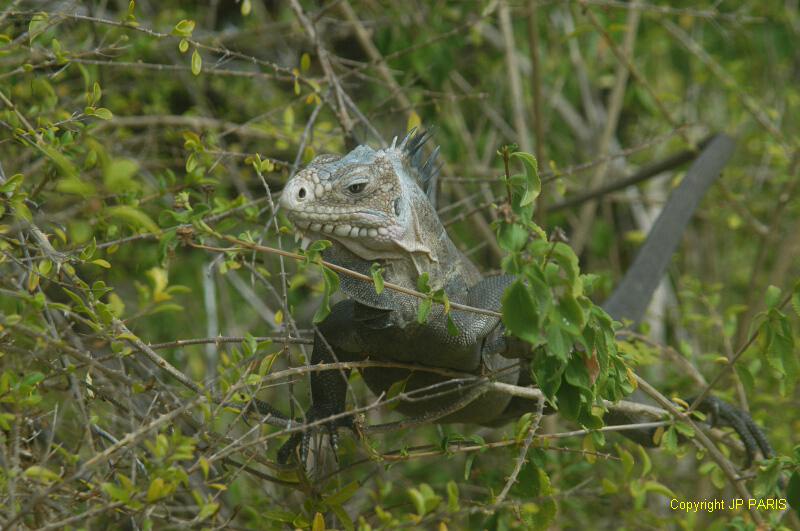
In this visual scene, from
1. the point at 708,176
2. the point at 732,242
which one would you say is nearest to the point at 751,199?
the point at 732,242

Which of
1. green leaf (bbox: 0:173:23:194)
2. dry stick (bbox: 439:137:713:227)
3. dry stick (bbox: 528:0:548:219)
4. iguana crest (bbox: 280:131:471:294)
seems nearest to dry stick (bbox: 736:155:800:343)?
dry stick (bbox: 439:137:713:227)

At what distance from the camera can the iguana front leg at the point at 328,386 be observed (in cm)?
257

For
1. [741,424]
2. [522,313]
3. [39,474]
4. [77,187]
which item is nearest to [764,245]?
[741,424]

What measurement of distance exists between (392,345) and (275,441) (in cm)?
86

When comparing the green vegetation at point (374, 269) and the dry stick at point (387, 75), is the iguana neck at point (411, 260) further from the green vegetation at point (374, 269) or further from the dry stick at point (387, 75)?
the dry stick at point (387, 75)

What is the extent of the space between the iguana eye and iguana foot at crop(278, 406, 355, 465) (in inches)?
28.1

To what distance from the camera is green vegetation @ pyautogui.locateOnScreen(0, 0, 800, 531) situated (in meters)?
2.04

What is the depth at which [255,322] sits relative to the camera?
551 centimetres

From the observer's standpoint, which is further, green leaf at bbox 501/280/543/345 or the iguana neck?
the iguana neck

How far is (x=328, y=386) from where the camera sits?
8.71 feet

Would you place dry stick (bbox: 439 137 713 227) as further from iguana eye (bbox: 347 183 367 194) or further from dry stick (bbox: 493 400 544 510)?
iguana eye (bbox: 347 183 367 194)

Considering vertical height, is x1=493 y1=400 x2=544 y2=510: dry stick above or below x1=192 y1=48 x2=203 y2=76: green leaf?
below

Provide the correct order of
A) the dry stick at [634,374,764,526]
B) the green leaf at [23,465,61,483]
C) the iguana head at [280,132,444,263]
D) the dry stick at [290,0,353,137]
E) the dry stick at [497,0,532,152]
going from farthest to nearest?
the dry stick at [497,0,532,152]
the dry stick at [290,0,353,137]
the dry stick at [634,374,764,526]
the iguana head at [280,132,444,263]
the green leaf at [23,465,61,483]

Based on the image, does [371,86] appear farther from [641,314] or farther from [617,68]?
[641,314]
